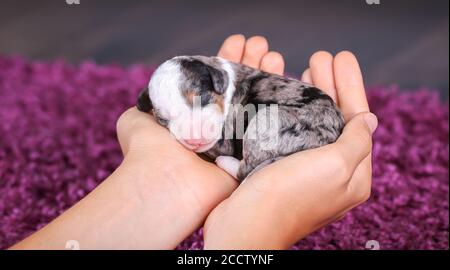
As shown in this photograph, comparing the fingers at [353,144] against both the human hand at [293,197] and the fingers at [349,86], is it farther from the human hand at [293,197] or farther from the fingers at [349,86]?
the fingers at [349,86]

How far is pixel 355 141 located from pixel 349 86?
0.55 meters

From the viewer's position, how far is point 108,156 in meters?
4.11

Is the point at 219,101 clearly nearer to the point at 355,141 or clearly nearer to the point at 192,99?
the point at 192,99

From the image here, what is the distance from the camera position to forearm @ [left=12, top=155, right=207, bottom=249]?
2.31m

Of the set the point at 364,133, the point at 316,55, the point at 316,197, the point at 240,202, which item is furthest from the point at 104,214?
the point at 316,55

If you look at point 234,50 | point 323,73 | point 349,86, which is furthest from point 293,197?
point 234,50

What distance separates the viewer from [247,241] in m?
2.06

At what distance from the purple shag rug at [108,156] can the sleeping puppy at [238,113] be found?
0.73 meters

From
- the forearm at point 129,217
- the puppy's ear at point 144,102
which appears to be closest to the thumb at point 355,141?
the forearm at point 129,217

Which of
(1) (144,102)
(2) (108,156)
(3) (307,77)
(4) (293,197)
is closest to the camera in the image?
(4) (293,197)

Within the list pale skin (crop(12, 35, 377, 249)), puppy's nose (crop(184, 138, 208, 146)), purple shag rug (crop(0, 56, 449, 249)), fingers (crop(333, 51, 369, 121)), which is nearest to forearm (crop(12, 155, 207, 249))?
pale skin (crop(12, 35, 377, 249))

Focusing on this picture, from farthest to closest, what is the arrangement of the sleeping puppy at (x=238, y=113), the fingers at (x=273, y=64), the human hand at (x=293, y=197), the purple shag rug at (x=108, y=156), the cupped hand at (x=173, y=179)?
the purple shag rug at (x=108, y=156) → the fingers at (x=273, y=64) → the cupped hand at (x=173, y=179) → the sleeping puppy at (x=238, y=113) → the human hand at (x=293, y=197)

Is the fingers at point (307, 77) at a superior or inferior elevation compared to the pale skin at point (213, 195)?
superior

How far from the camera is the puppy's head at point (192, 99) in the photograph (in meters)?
2.46
